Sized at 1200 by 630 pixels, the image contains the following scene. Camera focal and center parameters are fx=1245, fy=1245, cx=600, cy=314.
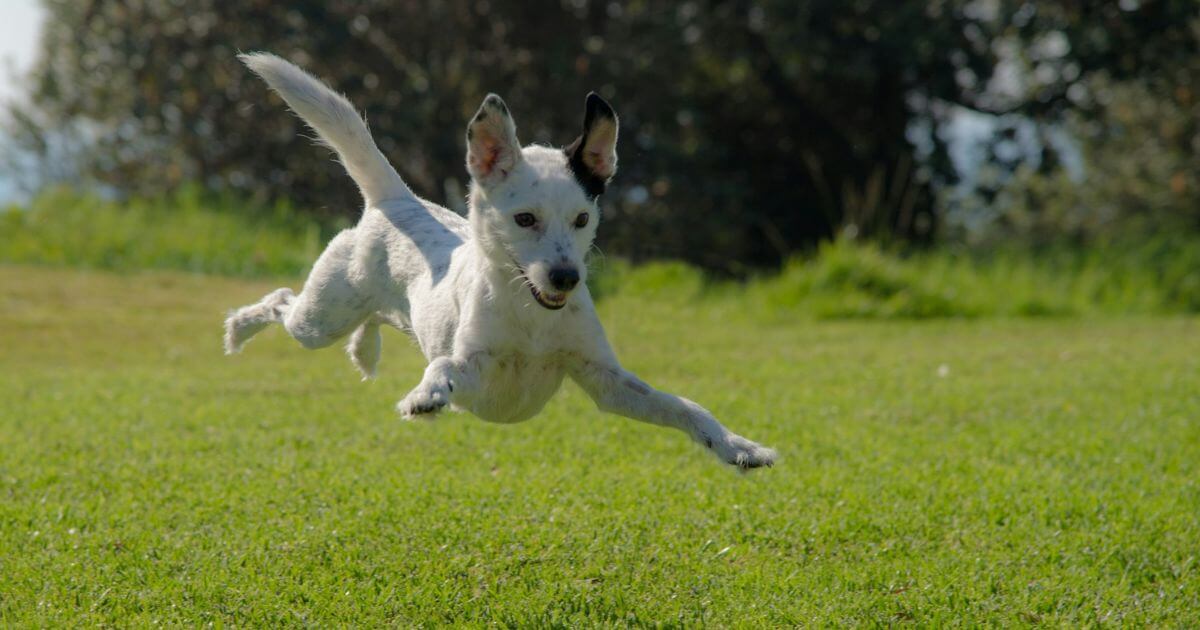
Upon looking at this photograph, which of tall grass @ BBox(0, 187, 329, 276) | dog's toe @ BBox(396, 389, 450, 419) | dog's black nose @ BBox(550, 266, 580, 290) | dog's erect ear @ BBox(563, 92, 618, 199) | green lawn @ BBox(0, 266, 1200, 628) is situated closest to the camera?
dog's toe @ BBox(396, 389, 450, 419)

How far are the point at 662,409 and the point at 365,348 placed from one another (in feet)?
7.00

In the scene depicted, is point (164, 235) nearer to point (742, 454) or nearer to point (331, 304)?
point (331, 304)

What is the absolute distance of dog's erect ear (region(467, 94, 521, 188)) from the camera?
434 centimetres

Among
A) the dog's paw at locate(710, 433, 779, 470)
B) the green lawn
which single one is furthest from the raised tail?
the dog's paw at locate(710, 433, 779, 470)

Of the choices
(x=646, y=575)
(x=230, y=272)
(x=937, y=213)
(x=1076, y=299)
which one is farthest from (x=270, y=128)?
(x=646, y=575)

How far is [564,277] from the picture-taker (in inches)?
164

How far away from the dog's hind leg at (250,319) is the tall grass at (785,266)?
8.06m

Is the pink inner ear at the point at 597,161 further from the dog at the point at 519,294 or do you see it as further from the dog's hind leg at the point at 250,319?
the dog's hind leg at the point at 250,319

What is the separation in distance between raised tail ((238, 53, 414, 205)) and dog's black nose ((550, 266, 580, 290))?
1814 mm

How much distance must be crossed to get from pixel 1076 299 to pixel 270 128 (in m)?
10.4

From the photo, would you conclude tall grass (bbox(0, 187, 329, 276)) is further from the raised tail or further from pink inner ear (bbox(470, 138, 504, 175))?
pink inner ear (bbox(470, 138, 504, 175))

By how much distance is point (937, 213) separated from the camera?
17.4m

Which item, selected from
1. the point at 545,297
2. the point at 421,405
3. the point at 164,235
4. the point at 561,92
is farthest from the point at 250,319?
the point at 561,92

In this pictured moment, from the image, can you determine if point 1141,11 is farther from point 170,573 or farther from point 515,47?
point 170,573
